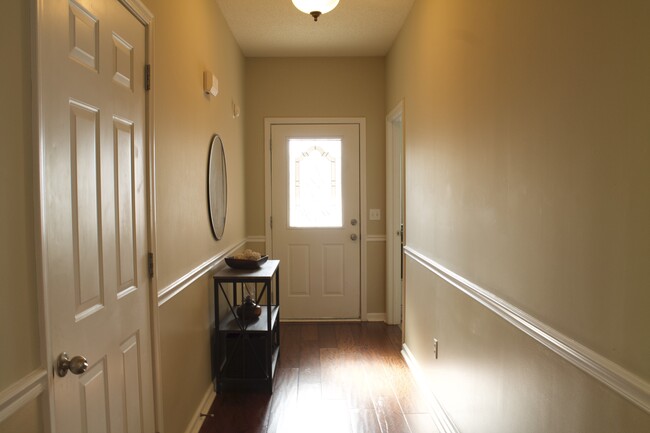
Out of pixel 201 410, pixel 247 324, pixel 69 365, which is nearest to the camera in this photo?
pixel 69 365

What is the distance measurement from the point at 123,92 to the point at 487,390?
6.21ft

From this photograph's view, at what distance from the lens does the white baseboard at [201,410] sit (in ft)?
8.20

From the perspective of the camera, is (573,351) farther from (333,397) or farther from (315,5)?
(315,5)

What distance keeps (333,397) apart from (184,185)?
5.60 ft

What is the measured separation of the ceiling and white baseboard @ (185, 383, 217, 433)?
9.08 ft

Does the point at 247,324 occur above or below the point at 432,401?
above

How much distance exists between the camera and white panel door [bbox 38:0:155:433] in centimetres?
119

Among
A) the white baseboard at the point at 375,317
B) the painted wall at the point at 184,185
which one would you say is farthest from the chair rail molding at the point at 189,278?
the white baseboard at the point at 375,317

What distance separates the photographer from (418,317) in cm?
324

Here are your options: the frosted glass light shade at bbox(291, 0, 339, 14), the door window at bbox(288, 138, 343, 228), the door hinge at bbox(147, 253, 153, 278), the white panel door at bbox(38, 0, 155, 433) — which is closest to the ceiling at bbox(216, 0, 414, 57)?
the frosted glass light shade at bbox(291, 0, 339, 14)

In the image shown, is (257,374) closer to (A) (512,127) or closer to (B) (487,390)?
(B) (487,390)

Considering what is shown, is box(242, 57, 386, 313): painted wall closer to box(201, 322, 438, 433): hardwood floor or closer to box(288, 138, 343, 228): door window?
box(288, 138, 343, 228): door window

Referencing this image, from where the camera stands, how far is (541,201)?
1.44 m

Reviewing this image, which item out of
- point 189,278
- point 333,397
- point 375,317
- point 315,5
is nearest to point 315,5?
point 315,5
